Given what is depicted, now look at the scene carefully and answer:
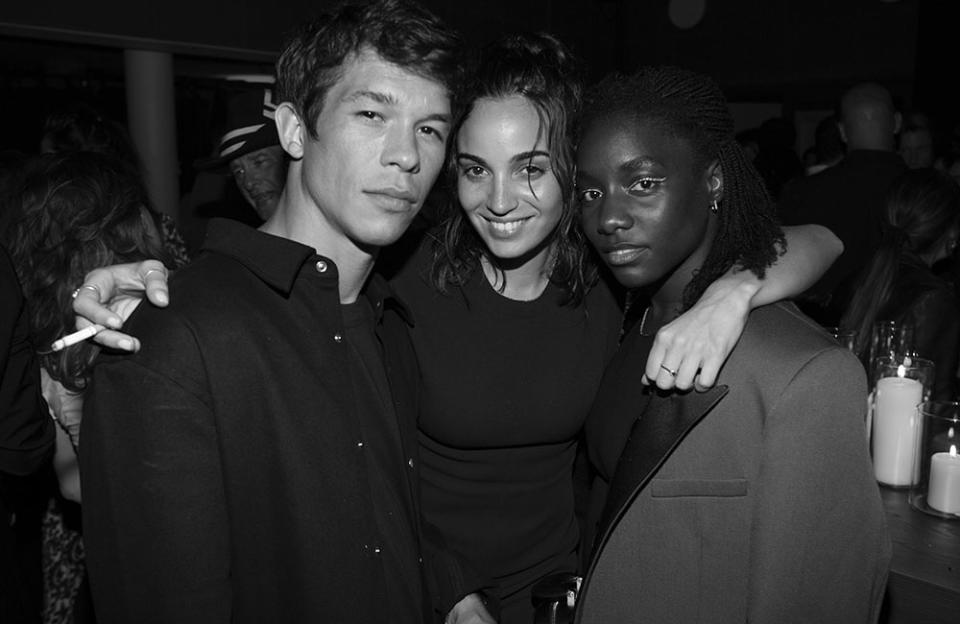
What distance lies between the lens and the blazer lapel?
1.30 m

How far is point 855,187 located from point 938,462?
8.16 feet

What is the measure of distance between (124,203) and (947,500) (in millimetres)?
2286

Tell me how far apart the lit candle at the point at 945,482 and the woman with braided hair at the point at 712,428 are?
22.2 inches

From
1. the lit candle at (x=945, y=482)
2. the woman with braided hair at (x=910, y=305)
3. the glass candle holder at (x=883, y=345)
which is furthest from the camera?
the woman with braided hair at (x=910, y=305)

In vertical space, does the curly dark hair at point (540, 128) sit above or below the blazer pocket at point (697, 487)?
above

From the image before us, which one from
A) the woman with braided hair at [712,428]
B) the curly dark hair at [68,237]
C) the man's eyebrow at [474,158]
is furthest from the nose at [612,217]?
the curly dark hair at [68,237]

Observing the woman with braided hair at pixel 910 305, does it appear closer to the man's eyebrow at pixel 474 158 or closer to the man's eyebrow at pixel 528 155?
the man's eyebrow at pixel 528 155

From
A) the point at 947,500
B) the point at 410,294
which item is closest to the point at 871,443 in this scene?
the point at 947,500

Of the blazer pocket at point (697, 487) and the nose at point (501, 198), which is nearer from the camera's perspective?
the blazer pocket at point (697, 487)

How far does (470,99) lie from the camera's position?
5.84 ft

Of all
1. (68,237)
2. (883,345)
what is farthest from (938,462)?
(68,237)

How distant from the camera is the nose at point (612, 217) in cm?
142

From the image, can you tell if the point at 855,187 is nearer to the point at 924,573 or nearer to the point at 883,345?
the point at 883,345

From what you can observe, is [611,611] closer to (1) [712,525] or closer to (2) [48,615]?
(1) [712,525]
